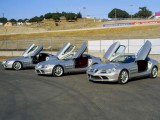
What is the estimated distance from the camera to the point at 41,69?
1652 centimetres

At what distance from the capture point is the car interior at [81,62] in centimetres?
1704

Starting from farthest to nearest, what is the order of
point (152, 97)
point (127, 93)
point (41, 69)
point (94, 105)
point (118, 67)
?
point (41, 69) → point (118, 67) → point (127, 93) → point (152, 97) → point (94, 105)

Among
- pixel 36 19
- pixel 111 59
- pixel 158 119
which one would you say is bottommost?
pixel 158 119

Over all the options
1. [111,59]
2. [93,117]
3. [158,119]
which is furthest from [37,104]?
[111,59]

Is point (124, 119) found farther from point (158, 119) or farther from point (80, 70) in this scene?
point (80, 70)

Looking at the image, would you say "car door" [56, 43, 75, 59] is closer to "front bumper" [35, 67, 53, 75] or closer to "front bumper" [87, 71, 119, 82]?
"front bumper" [35, 67, 53, 75]

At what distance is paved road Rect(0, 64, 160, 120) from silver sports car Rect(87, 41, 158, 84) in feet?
1.20

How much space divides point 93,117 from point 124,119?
0.70 m

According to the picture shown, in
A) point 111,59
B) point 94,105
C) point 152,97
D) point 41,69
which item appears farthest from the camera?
point 41,69

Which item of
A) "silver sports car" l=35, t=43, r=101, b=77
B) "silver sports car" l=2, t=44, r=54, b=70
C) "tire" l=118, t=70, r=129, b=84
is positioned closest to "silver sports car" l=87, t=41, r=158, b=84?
"tire" l=118, t=70, r=129, b=84

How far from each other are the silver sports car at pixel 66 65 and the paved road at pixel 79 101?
88.3 inches

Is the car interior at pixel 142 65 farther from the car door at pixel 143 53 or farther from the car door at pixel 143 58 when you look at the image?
the car door at pixel 143 53

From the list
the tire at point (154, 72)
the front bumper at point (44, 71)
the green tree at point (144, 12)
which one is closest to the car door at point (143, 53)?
the tire at point (154, 72)

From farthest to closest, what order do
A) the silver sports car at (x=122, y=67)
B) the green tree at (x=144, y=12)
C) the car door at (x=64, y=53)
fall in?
the green tree at (x=144, y=12) < the car door at (x=64, y=53) < the silver sports car at (x=122, y=67)
